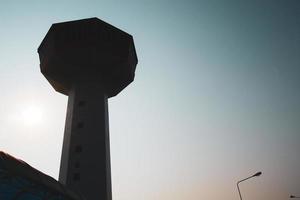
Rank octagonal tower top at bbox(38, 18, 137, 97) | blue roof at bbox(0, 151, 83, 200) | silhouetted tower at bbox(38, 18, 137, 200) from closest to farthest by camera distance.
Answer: blue roof at bbox(0, 151, 83, 200)
silhouetted tower at bbox(38, 18, 137, 200)
octagonal tower top at bbox(38, 18, 137, 97)

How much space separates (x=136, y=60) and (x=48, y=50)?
39.2 feet

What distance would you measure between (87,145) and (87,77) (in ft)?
29.2

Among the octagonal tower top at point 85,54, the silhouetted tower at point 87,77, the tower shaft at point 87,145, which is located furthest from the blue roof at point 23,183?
the octagonal tower top at point 85,54

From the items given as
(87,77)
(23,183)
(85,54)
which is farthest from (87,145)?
(23,183)

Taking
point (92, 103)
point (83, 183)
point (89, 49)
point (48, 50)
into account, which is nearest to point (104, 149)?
point (83, 183)

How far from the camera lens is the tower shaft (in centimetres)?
2206

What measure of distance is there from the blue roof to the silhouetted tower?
1540 centimetres

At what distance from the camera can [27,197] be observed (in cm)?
652

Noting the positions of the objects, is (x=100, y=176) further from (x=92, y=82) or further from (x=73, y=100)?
(x=92, y=82)

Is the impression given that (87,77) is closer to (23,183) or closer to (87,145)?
(87,145)

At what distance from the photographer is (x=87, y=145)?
2417 centimetres

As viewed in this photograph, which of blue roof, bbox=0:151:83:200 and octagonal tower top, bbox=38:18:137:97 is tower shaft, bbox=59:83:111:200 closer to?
octagonal tower top, bbox=38:18:137:97

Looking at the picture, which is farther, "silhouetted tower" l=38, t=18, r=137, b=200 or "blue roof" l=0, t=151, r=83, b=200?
"silhouetted tower" l=38, t=18, r=137, b=200

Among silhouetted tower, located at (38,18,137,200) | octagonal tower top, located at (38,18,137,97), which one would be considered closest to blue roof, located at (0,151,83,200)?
silhouetted tower, located at (38,18,137,200)
